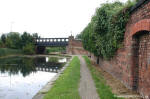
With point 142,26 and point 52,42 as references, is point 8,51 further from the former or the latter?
point 142,26

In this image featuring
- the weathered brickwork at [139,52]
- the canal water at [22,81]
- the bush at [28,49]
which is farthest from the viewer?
the bush at [28,49]

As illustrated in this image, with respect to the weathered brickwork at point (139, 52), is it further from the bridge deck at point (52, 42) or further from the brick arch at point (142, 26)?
the bridge deck at point (52, 42)

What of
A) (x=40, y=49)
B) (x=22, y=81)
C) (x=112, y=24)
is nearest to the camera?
(x=112, y=24)

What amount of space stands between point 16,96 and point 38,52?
42.4m

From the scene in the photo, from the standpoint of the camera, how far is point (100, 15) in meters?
10.3

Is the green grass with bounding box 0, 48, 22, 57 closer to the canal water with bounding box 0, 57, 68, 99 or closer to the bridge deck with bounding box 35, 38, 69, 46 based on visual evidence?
the bridge deck with bounding box 35, 38, 69, 46

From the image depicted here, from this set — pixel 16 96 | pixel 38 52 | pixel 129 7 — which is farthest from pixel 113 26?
pixel 38 52

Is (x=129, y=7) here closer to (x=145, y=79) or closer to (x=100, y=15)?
(x=145, y=79)

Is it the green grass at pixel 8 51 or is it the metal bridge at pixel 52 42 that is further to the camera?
the metal bridge at pixel 52 42

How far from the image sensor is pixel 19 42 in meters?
44.2

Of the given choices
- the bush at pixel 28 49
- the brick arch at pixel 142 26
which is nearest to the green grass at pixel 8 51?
the bush at pixel 28 49

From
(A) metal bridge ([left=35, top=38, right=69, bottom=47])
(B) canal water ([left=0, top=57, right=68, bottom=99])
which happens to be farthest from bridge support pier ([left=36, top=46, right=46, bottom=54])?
(B) canal water ([left=0, top=57, right=68, bottom=99])

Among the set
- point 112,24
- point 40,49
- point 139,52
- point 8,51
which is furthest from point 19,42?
point 139,52

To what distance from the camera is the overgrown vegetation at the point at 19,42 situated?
41891mm
